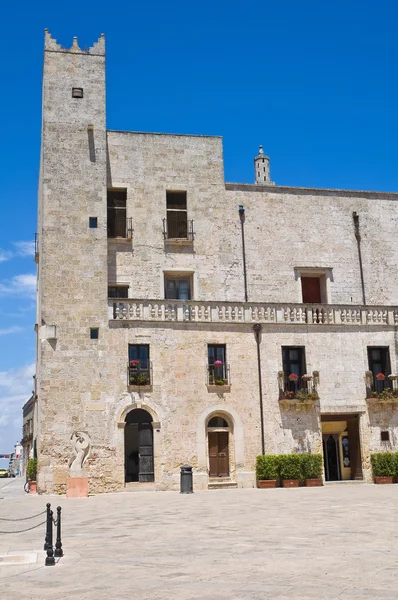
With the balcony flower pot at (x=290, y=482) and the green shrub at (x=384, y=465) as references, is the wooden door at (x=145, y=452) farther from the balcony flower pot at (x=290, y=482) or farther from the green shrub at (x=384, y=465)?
the green shrub at (x=384, y=465)

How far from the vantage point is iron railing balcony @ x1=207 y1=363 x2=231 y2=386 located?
27062 mm

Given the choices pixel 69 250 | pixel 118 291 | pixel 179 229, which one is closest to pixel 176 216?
pixel 179 229

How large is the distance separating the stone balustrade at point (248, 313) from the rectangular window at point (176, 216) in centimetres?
429

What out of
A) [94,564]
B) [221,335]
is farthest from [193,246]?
[94,564]

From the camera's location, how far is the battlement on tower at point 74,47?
2955cm

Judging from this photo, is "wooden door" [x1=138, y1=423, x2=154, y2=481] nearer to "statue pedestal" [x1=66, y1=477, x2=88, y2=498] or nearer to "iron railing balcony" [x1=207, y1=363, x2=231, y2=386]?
"statue pedestal" [x1=66, y1=477, x2=88, y2=498]

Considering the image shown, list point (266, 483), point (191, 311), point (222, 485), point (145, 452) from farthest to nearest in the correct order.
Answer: point (191, 311) < point (222, 485) < point (145, 452) < point (266, 483)

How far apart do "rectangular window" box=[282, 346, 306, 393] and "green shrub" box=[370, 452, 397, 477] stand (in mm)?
4136

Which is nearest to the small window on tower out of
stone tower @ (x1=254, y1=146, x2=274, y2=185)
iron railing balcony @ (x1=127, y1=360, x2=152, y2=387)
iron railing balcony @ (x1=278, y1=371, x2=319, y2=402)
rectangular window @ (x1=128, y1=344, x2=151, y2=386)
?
rectangular window @ (x1=128, y1=344, x2=151, y2=386)

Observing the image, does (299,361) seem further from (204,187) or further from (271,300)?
(204,187)

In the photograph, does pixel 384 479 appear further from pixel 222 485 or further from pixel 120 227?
pixel 120 227

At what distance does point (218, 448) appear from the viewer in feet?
88.9

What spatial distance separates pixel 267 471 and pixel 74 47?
19118mm

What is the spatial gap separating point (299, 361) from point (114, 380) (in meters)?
7.55
